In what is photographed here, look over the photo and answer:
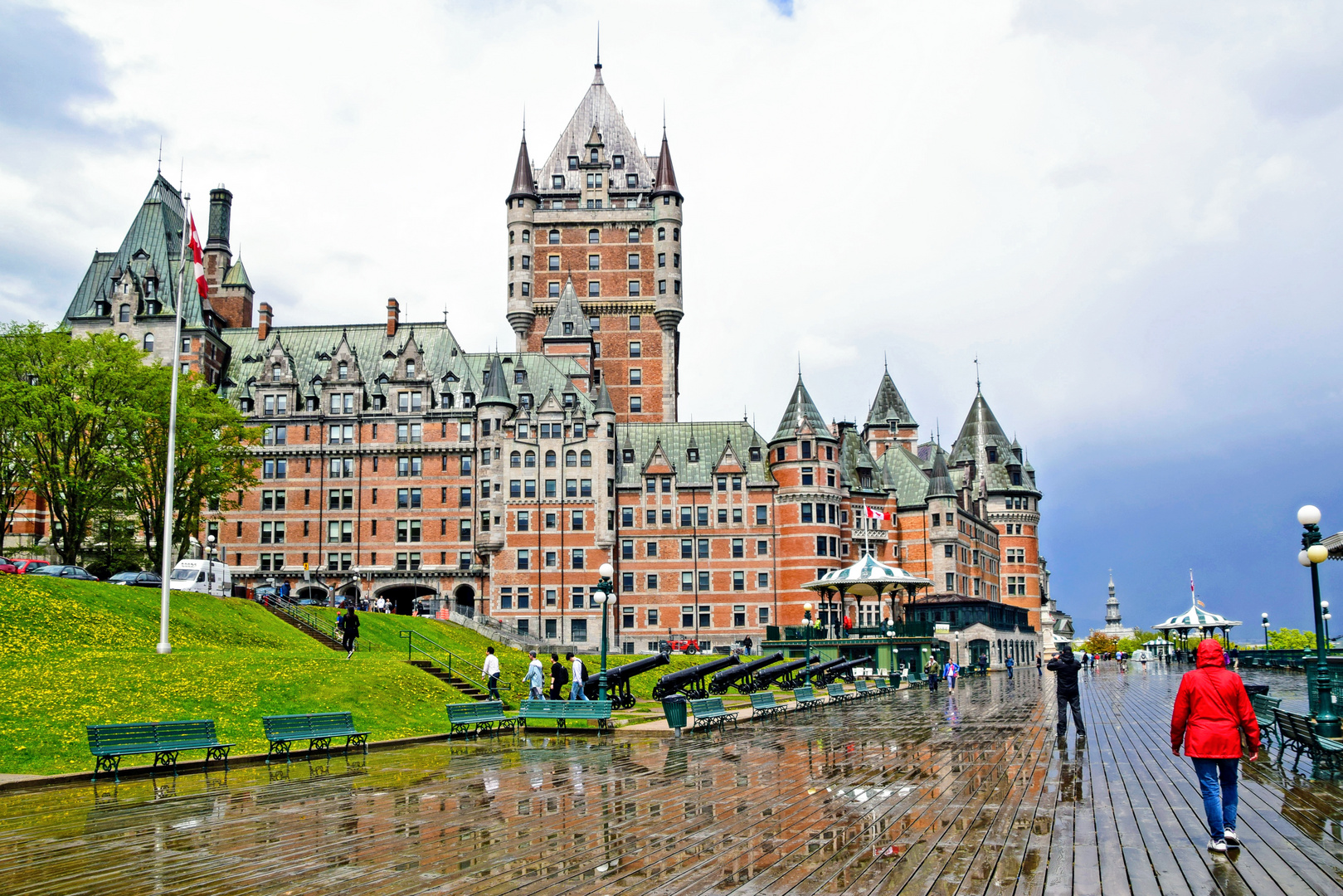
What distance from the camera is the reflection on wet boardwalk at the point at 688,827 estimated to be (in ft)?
33.6

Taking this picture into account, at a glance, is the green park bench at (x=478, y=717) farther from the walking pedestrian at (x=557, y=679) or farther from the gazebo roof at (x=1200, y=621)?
the gazebo roof at (x=1200, y=621)

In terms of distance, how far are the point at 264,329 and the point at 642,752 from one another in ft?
249

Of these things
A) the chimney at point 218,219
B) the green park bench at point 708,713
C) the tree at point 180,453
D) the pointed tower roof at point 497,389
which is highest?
the chimney at point 218,219

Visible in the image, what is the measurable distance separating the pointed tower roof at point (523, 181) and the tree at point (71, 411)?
45.2m

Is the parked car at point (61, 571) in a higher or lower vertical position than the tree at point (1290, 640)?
higher

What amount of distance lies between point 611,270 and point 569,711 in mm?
72956

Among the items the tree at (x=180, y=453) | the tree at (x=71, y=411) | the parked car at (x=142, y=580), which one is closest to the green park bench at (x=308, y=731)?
the parked car at (x=142, y=580)

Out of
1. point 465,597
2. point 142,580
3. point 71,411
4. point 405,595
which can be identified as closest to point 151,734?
point 142,580

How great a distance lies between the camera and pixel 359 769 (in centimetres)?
1925

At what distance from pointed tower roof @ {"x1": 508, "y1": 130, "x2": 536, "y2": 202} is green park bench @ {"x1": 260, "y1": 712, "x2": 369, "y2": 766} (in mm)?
79140

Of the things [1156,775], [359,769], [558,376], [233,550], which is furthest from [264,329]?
[1156,775]

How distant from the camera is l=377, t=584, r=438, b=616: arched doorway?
260ft

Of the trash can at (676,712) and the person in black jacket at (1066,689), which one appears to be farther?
the trash can at (676,712)

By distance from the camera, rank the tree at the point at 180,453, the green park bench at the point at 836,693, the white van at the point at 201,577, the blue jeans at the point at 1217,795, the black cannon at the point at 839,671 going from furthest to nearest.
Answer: the tree at the point at 180,453 → the white van at the point at 201,577 → the black cannon at the point at 839,671 → the green park bench at the point at 836,693 → the blue jeans at the point at 1217,795
